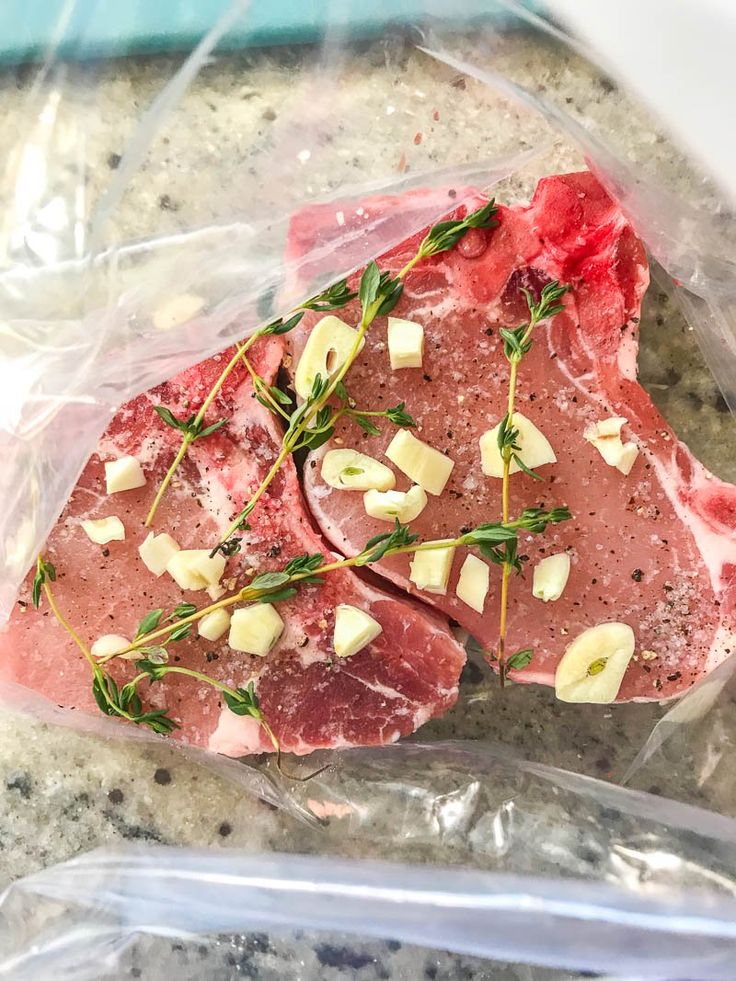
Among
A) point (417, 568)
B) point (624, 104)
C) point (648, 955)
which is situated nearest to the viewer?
point (648, 955)

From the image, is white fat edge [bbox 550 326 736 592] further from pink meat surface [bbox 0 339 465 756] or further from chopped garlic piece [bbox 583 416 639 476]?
pink meat surface [bbox 0 339 465 756]

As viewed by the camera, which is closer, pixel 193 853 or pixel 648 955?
pixel 648 955

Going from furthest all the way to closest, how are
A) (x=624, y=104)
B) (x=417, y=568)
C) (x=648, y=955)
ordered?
(x=624, y=104) → (x=417, y=568) → (x=648, y=955)

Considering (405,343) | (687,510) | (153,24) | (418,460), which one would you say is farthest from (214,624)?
(153,24)

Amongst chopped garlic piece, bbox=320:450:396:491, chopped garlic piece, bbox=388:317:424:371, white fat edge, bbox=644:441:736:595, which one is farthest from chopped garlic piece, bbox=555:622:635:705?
chopped garlic piece, bbox=388:317:424:371

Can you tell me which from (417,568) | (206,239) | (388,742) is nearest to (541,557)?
(417,568)

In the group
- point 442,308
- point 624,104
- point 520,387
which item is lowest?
point 520,387

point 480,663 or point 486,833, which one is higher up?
point 480,663

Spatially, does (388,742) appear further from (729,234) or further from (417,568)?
(729,234)
